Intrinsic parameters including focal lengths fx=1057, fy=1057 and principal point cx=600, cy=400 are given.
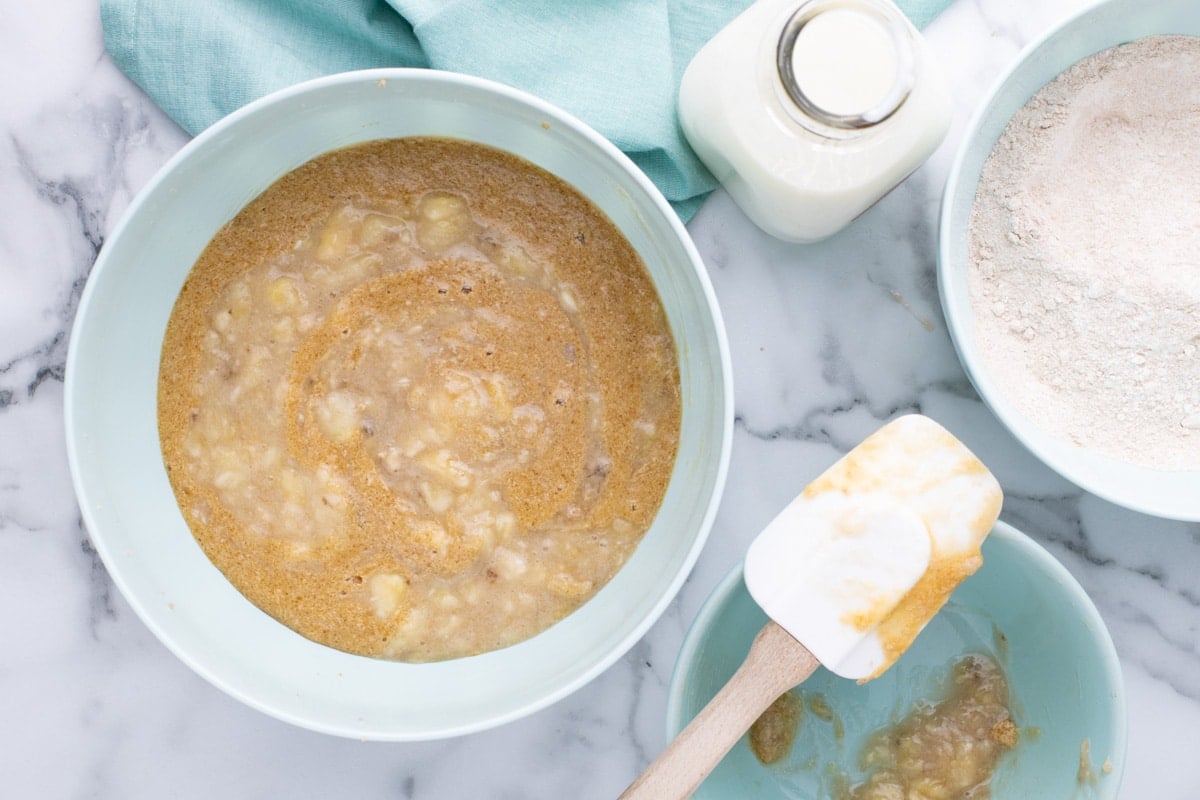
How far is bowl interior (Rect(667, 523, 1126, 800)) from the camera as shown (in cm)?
139

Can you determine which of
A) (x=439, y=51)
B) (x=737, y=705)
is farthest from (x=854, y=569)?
(x=439, y=51)

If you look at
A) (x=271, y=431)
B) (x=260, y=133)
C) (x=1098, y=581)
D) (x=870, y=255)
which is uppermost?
(x=260, y=133)

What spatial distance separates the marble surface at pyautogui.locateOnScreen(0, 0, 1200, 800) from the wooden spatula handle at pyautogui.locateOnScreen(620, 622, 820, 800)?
0.24m

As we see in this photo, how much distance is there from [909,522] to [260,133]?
927 millimetres

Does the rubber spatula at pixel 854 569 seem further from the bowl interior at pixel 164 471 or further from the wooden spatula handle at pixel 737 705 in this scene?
the bowl interior at pixel 164 471

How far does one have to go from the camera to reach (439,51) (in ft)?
4.55

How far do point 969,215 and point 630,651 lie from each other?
2.56ft

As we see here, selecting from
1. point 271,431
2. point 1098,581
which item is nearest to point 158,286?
point 271,431

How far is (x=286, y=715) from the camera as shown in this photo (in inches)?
A: 51.4

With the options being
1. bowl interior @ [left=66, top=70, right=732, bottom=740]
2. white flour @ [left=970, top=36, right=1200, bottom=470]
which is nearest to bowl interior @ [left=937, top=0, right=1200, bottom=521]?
white flour @ [left=970, top=36, right=1200, bottom=470]

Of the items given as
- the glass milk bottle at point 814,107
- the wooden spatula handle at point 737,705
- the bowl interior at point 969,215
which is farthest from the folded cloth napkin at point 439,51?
the wooden spatula handle at point 737,705

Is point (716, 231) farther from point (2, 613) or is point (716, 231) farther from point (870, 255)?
point (2, 613)

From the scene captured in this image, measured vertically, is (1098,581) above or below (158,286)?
below

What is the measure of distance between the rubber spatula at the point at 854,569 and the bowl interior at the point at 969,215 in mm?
139
